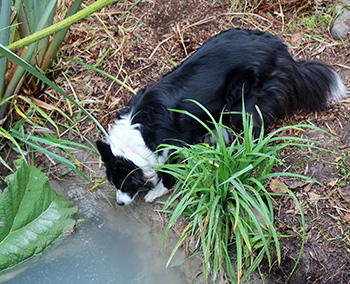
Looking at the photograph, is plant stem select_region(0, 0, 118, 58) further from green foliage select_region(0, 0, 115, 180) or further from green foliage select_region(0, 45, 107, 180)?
green foliage select_region(0, 45, 107, 180)

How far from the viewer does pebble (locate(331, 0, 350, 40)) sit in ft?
11.8

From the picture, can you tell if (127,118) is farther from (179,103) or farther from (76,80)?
(76,80)

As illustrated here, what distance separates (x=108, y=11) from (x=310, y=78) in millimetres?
2032

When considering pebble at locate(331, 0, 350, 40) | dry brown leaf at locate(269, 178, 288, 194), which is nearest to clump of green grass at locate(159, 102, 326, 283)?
dry brown leaf at locate(269, 178, 288, 194)

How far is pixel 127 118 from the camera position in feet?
9.91

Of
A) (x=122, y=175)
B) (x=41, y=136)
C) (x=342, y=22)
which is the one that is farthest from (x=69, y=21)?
(x=342, y=22)

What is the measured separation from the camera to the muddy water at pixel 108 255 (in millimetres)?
2869

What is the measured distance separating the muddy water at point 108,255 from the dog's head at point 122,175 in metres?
0.19

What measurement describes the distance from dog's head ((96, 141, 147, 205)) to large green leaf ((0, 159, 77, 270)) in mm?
392

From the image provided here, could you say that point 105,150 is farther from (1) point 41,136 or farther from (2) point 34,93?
(2) point 34,93

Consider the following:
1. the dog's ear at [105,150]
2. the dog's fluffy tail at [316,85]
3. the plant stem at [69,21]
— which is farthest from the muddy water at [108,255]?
the plant stem at [69,21]

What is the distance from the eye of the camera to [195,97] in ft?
9.50

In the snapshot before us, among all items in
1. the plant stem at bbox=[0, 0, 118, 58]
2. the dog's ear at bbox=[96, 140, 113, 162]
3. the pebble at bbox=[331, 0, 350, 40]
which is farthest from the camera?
the pebble at bbox=[331, 0, 350, 40]

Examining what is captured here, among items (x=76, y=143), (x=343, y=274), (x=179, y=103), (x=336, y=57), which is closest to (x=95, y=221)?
(x=76, y=143)
